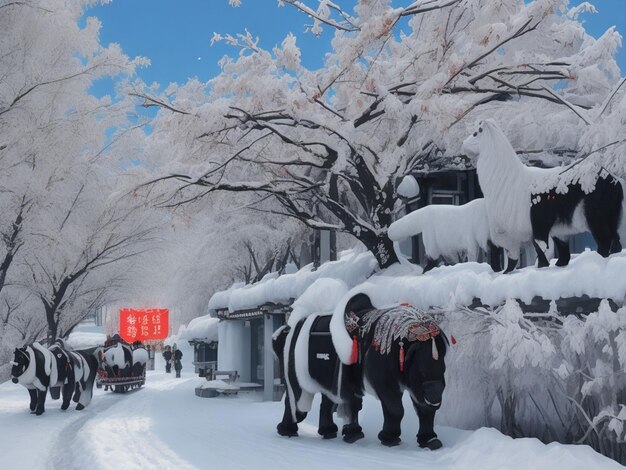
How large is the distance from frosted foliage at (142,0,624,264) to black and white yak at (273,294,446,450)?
3.92m

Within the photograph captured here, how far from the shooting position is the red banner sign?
52.2 metres

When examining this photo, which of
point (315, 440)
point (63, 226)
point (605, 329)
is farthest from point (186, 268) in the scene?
point (605, 329)

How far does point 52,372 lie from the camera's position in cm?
1622

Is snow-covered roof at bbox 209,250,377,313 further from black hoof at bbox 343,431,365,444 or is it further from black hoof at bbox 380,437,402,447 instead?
black hoof at bbox 380,437,402,447

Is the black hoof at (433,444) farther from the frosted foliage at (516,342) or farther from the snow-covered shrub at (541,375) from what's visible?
the frosted foliage at (516,342)

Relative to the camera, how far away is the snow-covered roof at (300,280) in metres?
14.9

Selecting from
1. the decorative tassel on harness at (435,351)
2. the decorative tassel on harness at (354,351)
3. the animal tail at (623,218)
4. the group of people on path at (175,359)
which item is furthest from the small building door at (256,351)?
the animal tail at (623,218)

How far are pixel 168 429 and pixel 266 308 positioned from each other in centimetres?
648

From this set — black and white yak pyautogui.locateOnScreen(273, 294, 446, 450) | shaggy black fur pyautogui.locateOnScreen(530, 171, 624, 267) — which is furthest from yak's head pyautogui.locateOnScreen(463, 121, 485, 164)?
black and white yak pyautogui.locateOnScreen(273, 294, 446, 450)

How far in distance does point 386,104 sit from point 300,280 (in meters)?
5.87

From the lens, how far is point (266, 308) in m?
18.6

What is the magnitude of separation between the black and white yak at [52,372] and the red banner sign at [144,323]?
112 feet

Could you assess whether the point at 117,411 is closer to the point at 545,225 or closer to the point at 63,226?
the point at 63,226

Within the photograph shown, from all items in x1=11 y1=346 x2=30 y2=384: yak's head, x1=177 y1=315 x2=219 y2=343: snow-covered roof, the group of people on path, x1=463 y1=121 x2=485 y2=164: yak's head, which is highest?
x1=463 y1=121 x2=485 y2=164: yak's head
